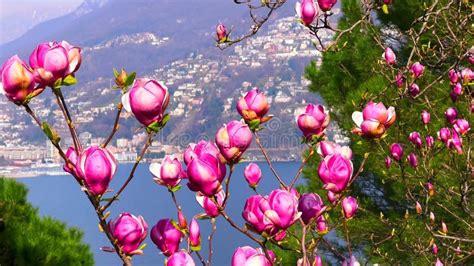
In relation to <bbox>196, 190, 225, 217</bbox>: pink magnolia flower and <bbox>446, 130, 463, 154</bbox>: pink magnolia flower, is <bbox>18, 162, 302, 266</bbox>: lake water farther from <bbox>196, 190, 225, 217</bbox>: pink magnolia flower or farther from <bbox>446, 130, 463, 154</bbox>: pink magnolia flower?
<bbox>196, 190, 225, 217</bbox>: pink magnolia flower

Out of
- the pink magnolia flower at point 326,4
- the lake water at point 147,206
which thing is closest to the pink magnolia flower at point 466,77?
the pink magnolia flower at point 326,4

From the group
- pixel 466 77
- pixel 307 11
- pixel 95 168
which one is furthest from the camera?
pixel 466 77

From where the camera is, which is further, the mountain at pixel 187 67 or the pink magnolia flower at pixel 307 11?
the mountain at pixel 187 67

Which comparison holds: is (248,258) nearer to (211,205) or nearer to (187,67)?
(211,205)

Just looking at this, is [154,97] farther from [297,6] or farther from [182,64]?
[182,64]

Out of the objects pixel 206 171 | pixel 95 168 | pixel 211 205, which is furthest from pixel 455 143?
pixel 95 168

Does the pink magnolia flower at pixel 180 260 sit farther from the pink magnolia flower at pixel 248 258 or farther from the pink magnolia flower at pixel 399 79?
the pink magnolia flower at pixel 399 79

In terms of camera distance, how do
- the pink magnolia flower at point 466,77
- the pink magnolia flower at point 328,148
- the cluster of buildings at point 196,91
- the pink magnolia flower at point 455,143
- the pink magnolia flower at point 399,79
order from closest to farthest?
the pink magnolia flower at point 328,148 → the pink magnolia flower at point 466,77 → the pink magnolia flower at point 455,143 → the pink magnolia flower at point 399,79 → the cluster of buildings at point 196,91
